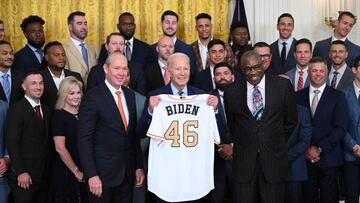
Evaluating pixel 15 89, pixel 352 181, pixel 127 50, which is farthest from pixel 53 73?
pixel 352 181

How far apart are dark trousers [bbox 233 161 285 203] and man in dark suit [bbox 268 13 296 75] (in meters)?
2.18

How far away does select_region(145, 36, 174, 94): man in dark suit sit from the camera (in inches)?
204

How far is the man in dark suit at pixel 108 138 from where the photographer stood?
3.53 m

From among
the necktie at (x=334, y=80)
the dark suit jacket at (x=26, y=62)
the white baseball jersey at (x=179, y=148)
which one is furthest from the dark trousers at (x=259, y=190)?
the dark suit jacket at (x=26, y=62)

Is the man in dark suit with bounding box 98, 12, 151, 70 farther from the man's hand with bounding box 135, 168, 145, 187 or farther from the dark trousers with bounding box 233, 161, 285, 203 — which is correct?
the dark trousers with bounding box 233, 161, 285, 203

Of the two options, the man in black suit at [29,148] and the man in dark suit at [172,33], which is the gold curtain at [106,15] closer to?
the man in dark suit at [172,33]

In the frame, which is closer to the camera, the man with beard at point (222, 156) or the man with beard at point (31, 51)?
the man with beard at point (222, 156)

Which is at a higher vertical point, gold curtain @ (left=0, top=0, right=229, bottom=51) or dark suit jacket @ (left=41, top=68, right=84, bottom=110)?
gold curtain @ (left=0, top=0, right=229, bottom=51)

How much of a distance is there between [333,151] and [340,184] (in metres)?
1.02

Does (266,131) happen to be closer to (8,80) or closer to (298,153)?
(298,153)

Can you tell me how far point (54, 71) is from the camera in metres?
5.02

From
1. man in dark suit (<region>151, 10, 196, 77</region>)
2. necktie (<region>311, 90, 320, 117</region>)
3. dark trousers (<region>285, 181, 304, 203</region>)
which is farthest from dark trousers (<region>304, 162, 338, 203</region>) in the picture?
man in dark suit (<region>151, 10, 196, 77</region>)

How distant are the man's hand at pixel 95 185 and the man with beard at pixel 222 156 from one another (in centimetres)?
106

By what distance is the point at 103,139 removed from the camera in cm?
358
